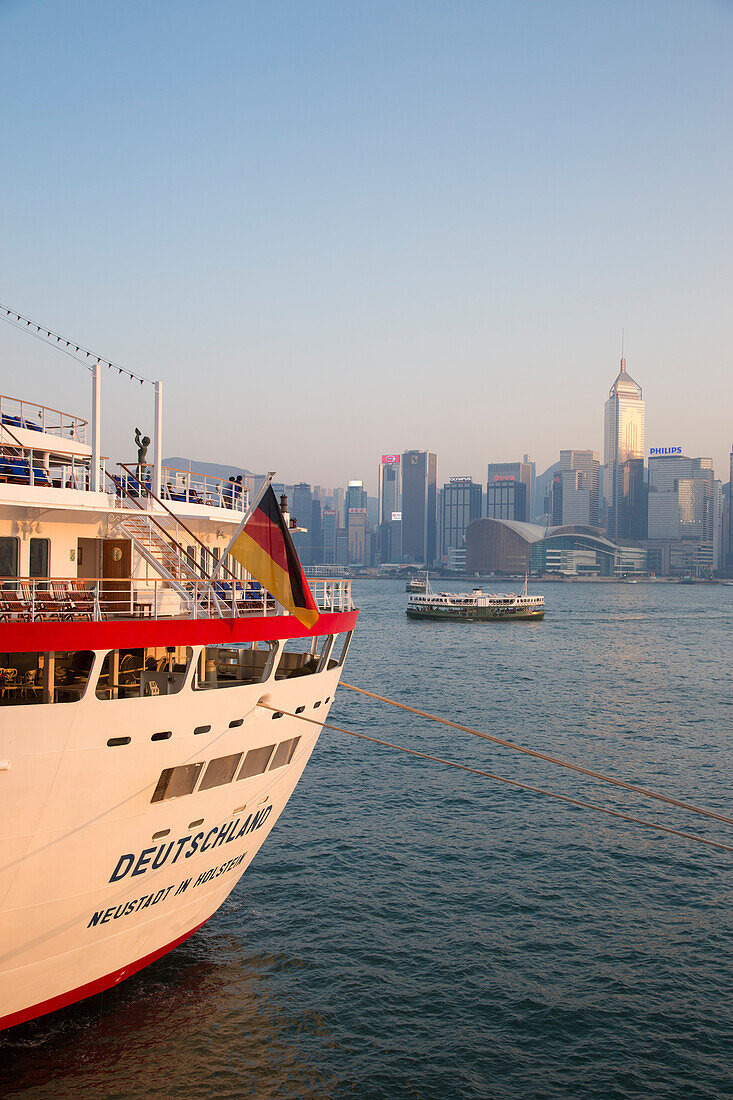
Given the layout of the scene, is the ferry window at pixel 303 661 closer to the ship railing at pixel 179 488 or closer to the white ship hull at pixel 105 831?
the white ship hull at pixel 105 831

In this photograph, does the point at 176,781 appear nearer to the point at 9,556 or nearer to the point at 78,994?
the point at 78,994

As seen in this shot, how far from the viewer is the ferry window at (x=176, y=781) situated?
521 inches

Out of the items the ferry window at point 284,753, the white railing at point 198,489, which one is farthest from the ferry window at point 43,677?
the white railing at point 198,489

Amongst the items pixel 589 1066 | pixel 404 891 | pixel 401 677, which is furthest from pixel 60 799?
pixel 401 677

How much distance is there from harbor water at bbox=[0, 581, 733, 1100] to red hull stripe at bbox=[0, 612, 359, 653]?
7681mm

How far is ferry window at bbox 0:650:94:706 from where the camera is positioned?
12.4 m

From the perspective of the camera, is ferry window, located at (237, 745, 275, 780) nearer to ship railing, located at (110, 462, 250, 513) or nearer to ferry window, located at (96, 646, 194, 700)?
ferry window, located at (96, 646, 194, 700)

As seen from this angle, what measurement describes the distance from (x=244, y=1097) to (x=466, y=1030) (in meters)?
4.48

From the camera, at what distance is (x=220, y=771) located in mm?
14367

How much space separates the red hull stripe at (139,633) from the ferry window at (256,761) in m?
2.34

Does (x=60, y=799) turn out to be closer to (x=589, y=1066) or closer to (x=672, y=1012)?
(x=589, y=1066)

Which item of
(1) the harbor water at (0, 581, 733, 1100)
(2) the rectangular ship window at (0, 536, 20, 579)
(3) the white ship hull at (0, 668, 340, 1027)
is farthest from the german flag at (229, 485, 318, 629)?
(1) the harbor water at (0, 581, 733, 1100)

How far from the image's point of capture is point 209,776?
1411 cm

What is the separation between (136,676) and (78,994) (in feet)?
18.3
